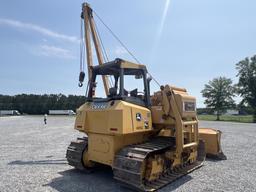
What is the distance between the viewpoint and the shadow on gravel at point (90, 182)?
5.27 metres

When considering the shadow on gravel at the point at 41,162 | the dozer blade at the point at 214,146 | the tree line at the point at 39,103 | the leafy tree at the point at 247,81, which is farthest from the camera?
the tree line at the point at 39,103

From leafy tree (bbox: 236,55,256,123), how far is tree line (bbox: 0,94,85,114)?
5155cm

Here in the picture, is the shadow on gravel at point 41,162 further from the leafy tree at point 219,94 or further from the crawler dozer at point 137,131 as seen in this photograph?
the leafy tree at point 219,94

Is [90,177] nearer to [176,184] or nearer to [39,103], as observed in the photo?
[176,184]

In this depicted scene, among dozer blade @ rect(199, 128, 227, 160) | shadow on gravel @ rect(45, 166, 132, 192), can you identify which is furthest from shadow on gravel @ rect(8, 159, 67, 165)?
dozer blade @ rect(199, 128, 227, 160)

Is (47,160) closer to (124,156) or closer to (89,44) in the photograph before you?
(124,156)

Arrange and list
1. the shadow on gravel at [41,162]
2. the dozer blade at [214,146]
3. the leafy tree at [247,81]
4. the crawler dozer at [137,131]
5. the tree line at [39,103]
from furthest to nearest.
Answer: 1. the tree line at [39,103]
2. the leafy tree at [247,81]
3. the dozer blade at [214,146]
4. the shadow on gravel at [41,162]
5. the crawler dozer at [137,131]

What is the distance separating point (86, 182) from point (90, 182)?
96 mm

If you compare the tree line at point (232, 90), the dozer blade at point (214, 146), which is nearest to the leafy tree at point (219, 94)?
the tree line at point (232, 90)

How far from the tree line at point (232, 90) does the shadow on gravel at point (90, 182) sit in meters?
47.6

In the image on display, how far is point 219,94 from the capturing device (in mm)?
52188

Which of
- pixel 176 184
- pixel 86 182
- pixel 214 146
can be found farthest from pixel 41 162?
pixel 214 146

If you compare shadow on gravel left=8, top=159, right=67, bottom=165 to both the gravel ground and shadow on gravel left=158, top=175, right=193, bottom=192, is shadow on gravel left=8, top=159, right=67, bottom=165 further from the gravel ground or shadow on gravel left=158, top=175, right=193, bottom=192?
shadow on gravel left=158, top=175, right=193, bottom=192

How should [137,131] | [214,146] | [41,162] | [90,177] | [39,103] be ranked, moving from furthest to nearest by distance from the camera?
[39,103] → [214,146] → [41,162] → [90,177] → [137,131]
